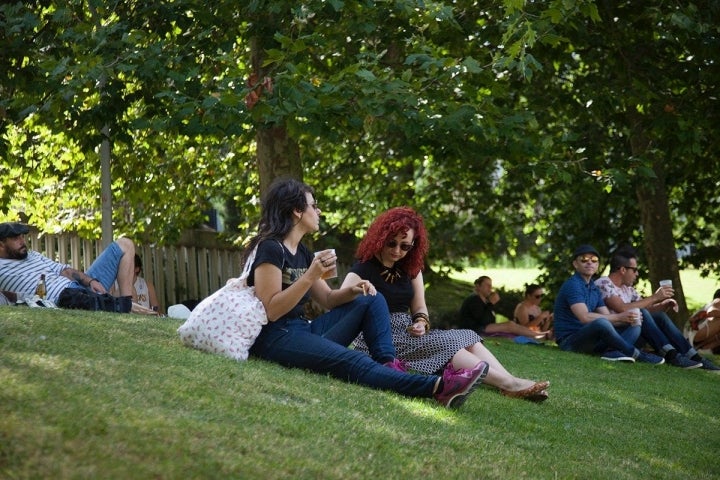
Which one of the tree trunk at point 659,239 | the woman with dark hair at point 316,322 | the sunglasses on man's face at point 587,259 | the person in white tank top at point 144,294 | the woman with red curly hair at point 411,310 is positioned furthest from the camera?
the tree trunk at point 659,239

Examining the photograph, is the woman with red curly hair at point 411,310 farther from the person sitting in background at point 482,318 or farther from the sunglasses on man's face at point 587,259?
the person sitting in background at point 482,318

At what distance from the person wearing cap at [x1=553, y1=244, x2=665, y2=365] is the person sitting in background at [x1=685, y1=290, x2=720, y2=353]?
2572 millimetres

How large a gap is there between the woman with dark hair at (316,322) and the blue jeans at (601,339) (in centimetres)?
576

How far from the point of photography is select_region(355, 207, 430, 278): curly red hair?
29.3ft

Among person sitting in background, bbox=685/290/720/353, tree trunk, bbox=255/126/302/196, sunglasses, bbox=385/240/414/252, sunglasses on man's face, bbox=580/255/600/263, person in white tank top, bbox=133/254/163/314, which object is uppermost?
tree trunk, bbox=255/126/302/196

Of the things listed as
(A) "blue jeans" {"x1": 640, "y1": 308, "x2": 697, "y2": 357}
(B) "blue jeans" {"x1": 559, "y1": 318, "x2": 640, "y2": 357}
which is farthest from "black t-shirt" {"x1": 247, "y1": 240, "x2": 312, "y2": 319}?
(A) "blue jeans" {"x1": 640, "y1": 308, "x2": 697, "y2": 357}

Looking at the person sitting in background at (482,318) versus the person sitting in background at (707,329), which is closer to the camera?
the person sitting in background at (707,329)

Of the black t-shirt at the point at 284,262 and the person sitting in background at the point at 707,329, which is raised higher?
the black t-shirt at the point at 284,262

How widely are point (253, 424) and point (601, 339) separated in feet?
27.3

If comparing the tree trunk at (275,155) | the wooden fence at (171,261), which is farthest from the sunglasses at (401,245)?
the wooden fence at (171,261)

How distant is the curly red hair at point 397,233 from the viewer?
8.95 m

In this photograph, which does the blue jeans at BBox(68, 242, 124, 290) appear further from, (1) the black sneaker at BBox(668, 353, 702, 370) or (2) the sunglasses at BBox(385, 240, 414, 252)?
(1) the black sneaker at BBox(668, 353, 702, 370)

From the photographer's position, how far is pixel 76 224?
52.1 feet

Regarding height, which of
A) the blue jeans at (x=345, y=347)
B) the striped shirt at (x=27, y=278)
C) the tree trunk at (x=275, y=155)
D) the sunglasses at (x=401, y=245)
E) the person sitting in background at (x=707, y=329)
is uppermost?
the tree trunk at (x=275, y=155)
